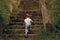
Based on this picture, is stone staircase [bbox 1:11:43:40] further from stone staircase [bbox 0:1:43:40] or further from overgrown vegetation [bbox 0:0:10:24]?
overgrown vegetation [bbox 0:0:10:24]

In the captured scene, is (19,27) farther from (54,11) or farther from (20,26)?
(54,11)

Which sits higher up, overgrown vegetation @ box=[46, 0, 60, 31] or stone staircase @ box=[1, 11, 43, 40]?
overgrown vegetation @ box=[46, 0, 60, 31]

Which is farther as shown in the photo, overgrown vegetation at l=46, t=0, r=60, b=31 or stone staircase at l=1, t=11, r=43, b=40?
stone staircase at l=1, t=11, r=43, b=40

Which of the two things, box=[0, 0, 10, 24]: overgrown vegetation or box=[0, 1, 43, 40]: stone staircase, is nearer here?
box=[0, 0, 10, 24]: overgrown vegetation

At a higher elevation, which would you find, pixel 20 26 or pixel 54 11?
pixel 54 11

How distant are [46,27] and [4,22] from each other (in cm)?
254

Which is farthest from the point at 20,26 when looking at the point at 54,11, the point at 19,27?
the point at 54,11

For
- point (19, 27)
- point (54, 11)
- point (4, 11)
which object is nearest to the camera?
point (54, 11)

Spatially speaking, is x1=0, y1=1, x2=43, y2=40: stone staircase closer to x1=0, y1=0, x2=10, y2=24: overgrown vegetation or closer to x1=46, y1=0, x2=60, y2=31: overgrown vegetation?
x1=0, y1=0, x2=10, y2=24: overgrown vegetation

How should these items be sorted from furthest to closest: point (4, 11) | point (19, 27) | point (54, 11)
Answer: point (19, 27)
point (4, 11)
point (54, 11)

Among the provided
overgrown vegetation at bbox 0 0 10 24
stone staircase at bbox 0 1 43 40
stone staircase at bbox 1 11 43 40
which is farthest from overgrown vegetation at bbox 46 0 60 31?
overgrown vegetation at bbox 0 0 10 24

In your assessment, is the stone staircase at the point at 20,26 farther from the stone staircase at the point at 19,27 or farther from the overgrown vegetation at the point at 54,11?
the overgrown vegetation at the point at 54,11

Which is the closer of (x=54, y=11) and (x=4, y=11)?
(x=54, y=11)

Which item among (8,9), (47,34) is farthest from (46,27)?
(8,9)
